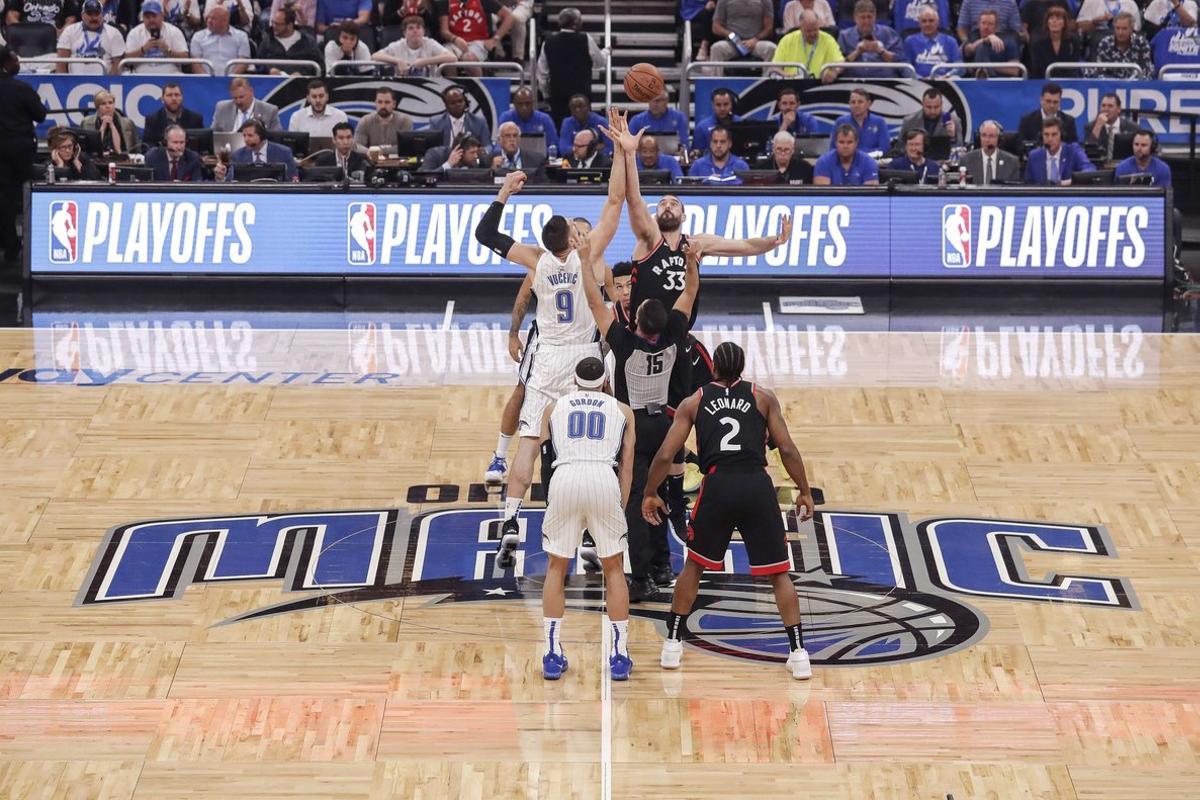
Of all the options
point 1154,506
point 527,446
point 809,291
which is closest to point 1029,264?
point 809,291

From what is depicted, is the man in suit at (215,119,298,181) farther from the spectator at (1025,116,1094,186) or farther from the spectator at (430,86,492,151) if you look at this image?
the spectator at (1025,116,1094,186)

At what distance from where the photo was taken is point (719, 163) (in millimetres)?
19172

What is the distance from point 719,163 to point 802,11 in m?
4.62

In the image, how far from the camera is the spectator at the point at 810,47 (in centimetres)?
2234

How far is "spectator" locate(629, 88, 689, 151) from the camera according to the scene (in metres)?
20.3

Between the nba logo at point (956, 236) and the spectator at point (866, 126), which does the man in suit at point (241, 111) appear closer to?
the spectator at point (866, 126)

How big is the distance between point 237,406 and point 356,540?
313 cm

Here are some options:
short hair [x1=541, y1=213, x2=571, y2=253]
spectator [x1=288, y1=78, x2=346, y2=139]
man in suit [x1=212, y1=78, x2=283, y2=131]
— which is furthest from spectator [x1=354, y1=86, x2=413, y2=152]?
short hair [x1=541, y1=213, x2=571, y2=253]

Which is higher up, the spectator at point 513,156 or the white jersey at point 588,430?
the spectator at point 513,156

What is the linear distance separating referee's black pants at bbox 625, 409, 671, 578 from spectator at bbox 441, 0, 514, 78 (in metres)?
13.0

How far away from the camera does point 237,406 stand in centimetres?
1459

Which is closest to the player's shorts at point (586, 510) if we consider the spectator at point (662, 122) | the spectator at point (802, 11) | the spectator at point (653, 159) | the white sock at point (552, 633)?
the white sock at point (552, 633)

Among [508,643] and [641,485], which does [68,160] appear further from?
[508,643]

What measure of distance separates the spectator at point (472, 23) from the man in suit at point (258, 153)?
421cm
